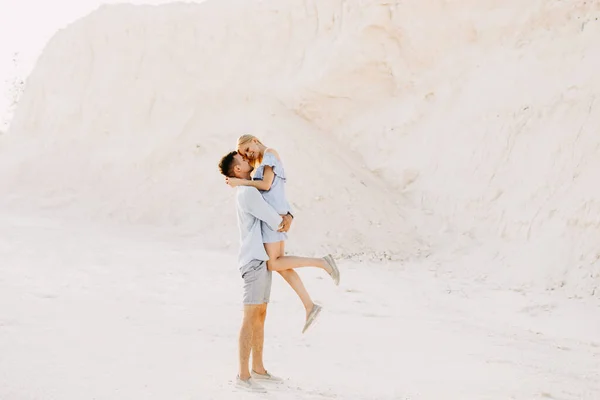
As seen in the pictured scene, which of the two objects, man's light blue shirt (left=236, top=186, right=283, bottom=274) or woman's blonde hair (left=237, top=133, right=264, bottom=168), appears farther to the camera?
woman's blonde hair (left=237, top=133, right=264, bottom=168)

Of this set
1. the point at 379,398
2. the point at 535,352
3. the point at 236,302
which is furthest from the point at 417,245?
the point at 379,398

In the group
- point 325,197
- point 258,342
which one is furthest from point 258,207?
point 325,197

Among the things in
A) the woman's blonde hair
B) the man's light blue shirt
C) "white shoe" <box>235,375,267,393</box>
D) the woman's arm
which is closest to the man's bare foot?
"white shoe" <box>235,375,267,393</box>

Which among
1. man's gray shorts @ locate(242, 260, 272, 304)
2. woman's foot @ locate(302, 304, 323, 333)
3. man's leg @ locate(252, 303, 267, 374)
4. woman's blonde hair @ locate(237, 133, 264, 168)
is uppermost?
woman's blonde hair @ locate(237, 133, 264, 168)

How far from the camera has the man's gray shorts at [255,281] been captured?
381 cm

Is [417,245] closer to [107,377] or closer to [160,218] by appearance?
[160,218]

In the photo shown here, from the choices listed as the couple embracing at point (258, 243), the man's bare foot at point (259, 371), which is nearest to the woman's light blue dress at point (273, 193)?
the couple embracing at point (258, 243)

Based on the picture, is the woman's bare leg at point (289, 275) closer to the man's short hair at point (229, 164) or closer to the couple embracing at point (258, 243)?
the couple embracing at point (258, 243)

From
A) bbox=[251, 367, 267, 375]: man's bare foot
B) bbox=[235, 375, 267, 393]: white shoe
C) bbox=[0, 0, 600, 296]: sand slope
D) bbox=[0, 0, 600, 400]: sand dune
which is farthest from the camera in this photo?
bbox=[0, 0, 600, 296]: sand slope

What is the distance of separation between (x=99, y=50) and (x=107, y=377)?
40.0 feet

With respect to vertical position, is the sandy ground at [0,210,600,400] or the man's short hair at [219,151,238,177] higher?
the man's short hair at [219,151,238,177]

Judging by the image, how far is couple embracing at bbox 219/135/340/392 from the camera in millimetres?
3795

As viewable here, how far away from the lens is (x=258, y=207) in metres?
3.79

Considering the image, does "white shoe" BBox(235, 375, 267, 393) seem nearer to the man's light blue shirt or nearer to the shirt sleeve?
the man's light blue shirt
